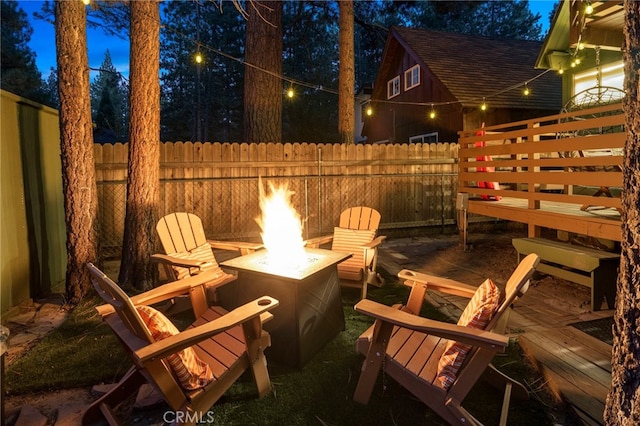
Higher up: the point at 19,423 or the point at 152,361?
the point at 152,361

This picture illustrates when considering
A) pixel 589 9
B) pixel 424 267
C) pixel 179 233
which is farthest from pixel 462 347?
pixel 589 9

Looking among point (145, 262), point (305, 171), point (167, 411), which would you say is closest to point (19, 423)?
point (167, 411)

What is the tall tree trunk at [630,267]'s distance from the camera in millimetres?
1452

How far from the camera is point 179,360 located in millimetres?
2084

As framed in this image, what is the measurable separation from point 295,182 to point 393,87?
35.3 ft

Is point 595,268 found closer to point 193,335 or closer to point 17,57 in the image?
point 193,335

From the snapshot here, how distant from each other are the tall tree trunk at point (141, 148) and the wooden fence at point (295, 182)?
206cm

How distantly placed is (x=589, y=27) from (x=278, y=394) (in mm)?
7913

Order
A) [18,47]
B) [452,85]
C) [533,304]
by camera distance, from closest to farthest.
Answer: [533,304] < [452,85] < [18,47]

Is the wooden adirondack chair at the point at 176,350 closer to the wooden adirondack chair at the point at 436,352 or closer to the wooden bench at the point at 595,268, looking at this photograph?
the wooden adirondack chair at the point at 436,352

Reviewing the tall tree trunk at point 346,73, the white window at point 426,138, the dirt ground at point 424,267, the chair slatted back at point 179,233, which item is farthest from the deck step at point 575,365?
the white window at point 426,138

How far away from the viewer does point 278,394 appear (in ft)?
8.59

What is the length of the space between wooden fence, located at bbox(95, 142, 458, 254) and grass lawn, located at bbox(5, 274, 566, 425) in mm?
3787

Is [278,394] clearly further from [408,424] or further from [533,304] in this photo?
[533,304]
